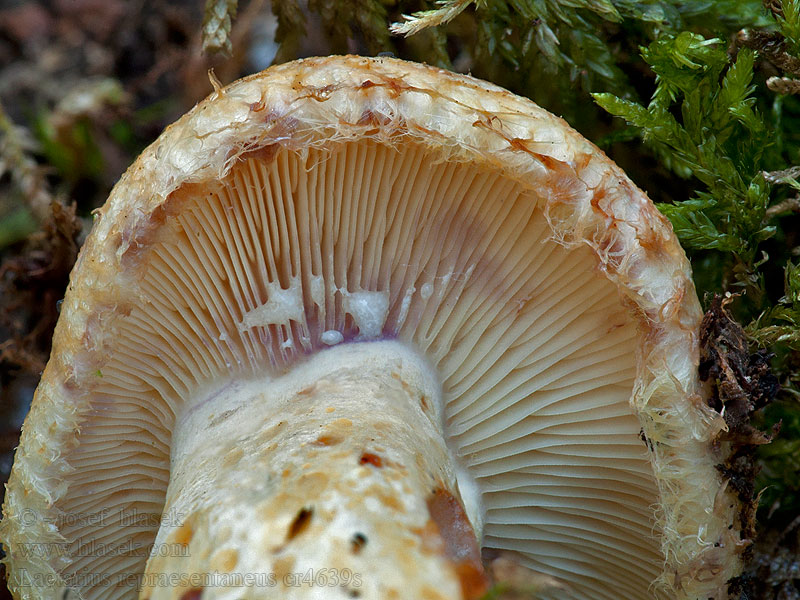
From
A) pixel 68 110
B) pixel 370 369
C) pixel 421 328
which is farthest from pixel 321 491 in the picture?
pixel 68 110

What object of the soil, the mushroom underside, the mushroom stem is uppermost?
the soil

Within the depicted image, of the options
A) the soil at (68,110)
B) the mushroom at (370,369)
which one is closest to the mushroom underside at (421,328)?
the mushroom at (370,369)

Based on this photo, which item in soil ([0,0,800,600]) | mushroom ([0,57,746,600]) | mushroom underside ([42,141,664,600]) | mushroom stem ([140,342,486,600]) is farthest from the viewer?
soil ([0,0,800,600])

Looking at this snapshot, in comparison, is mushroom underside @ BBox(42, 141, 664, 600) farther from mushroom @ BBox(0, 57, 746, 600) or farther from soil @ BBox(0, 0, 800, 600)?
soil @ BBox(0, 0, 800, 600)

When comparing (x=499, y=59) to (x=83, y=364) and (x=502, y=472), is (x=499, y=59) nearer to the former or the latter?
(x=502, y=472)

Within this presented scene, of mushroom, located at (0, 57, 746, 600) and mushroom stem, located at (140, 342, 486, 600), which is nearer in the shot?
mushroom stem, located at (140, 342, 486, 600)

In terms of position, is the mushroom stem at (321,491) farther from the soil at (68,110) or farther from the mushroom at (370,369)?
the soil at (68,110)

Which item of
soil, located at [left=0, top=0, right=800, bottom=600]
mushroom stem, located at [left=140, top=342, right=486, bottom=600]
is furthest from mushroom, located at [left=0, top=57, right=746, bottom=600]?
soil, located at [left=0, top=0, right=800, bottom=600]

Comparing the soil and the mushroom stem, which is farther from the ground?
the soil
